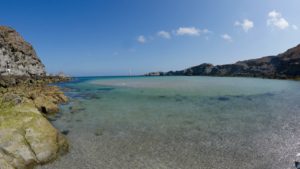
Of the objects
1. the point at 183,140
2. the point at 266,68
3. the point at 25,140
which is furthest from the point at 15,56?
the point at 266,68

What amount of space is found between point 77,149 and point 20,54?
3443 inches

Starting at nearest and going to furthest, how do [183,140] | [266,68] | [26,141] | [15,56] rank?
[26,141]
[183,140]
[15,56]
[266,68]

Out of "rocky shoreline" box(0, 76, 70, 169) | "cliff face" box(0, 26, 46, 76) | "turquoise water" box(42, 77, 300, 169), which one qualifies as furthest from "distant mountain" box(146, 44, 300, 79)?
"cliff face" box(0, 26, 46, 76)

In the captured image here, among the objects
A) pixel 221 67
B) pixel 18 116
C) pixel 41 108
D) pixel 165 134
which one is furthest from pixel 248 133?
pixel 221 67

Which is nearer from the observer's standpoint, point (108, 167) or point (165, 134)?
point (108, 167)

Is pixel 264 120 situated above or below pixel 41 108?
below

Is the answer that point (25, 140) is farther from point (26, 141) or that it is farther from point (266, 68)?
point (266, 68)

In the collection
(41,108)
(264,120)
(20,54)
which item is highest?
(20,54)

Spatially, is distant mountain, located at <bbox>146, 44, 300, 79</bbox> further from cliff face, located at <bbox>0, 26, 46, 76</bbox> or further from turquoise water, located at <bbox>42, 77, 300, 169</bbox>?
cliff face, located at <bbox>0, 26, 46, 76</bbox>

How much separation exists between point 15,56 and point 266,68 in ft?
491

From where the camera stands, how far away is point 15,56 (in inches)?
3002

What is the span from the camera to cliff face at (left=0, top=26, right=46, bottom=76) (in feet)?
232

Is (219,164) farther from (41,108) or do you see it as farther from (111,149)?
(41,108)

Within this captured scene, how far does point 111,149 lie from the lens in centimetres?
1055
